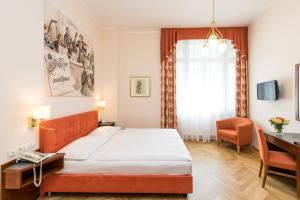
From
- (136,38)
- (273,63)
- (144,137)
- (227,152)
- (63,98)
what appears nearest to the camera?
(63,98)

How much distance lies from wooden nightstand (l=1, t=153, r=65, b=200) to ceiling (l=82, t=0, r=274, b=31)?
10.5 feet

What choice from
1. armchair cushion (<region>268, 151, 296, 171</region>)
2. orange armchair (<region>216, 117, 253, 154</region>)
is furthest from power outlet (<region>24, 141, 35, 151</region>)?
orange armchair (<region>216, 117, 253, 154</region>)

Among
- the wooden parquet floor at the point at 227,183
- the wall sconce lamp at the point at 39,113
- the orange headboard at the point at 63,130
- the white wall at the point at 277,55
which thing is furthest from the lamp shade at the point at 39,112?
the white wall at the point at 277,55

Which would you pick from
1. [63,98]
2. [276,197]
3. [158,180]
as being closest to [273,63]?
[276,197]

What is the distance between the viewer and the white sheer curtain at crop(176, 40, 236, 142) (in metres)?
5.21

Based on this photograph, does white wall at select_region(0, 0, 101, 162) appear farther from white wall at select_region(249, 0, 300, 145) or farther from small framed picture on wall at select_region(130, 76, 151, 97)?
white wall at select_region(249, 0, 300, 145)

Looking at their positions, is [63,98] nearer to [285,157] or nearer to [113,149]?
[113,149]

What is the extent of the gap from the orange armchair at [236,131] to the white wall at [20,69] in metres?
3.85

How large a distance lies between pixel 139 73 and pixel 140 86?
0.38 meters

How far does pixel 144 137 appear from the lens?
11.7ft

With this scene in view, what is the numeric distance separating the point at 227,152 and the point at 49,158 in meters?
3.74

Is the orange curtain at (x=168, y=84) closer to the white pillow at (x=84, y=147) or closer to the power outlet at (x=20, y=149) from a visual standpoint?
the white pillow at (x=84, y=147)

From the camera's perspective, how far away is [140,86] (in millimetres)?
5359

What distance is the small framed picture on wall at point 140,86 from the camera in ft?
17.5
